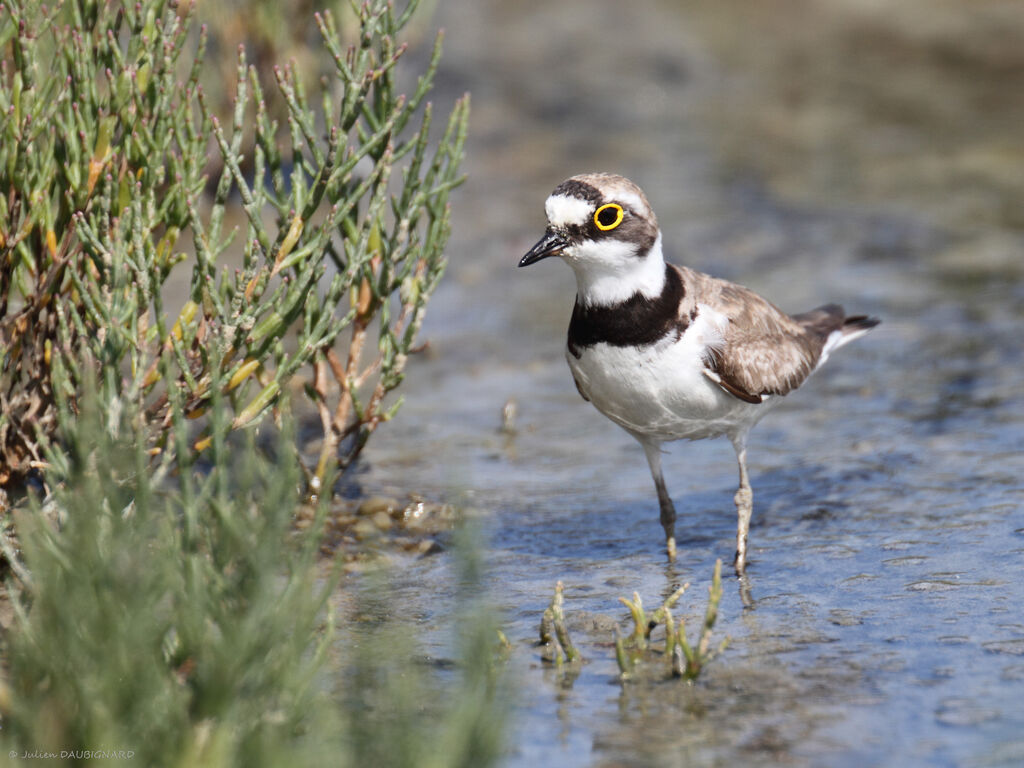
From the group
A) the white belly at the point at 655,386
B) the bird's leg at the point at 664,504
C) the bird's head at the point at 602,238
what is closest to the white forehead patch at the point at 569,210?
the bird's head at the point at 602,238

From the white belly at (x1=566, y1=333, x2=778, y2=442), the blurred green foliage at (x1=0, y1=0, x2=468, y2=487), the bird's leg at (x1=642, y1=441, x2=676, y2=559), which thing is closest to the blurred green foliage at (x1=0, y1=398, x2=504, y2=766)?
the blurred green foliage at (x1=0, y1=0, x2=468, y2=487)

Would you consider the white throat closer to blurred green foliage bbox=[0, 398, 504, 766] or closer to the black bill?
the black bill

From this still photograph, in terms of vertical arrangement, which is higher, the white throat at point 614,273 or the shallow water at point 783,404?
the white throat at point 614,273

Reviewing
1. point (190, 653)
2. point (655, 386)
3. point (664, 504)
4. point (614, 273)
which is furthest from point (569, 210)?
point (190, 653)

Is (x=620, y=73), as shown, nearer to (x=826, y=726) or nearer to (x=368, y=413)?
(x=368, y=413)

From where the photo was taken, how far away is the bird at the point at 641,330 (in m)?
6.29

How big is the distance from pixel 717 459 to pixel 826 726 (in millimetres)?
3941

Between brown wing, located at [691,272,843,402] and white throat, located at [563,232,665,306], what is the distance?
388 mm

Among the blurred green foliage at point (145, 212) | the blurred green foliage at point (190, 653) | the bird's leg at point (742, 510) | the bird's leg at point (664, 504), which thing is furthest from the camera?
the bird's leg at point (664, 504)

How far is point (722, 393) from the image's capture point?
6.54 m

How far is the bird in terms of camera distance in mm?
6285

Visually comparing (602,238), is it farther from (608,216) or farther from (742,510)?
(742,510)

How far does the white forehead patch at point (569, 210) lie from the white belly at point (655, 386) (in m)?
0.59

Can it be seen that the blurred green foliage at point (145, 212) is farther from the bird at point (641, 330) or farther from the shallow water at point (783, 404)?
the shallow water at point (783, 404)
